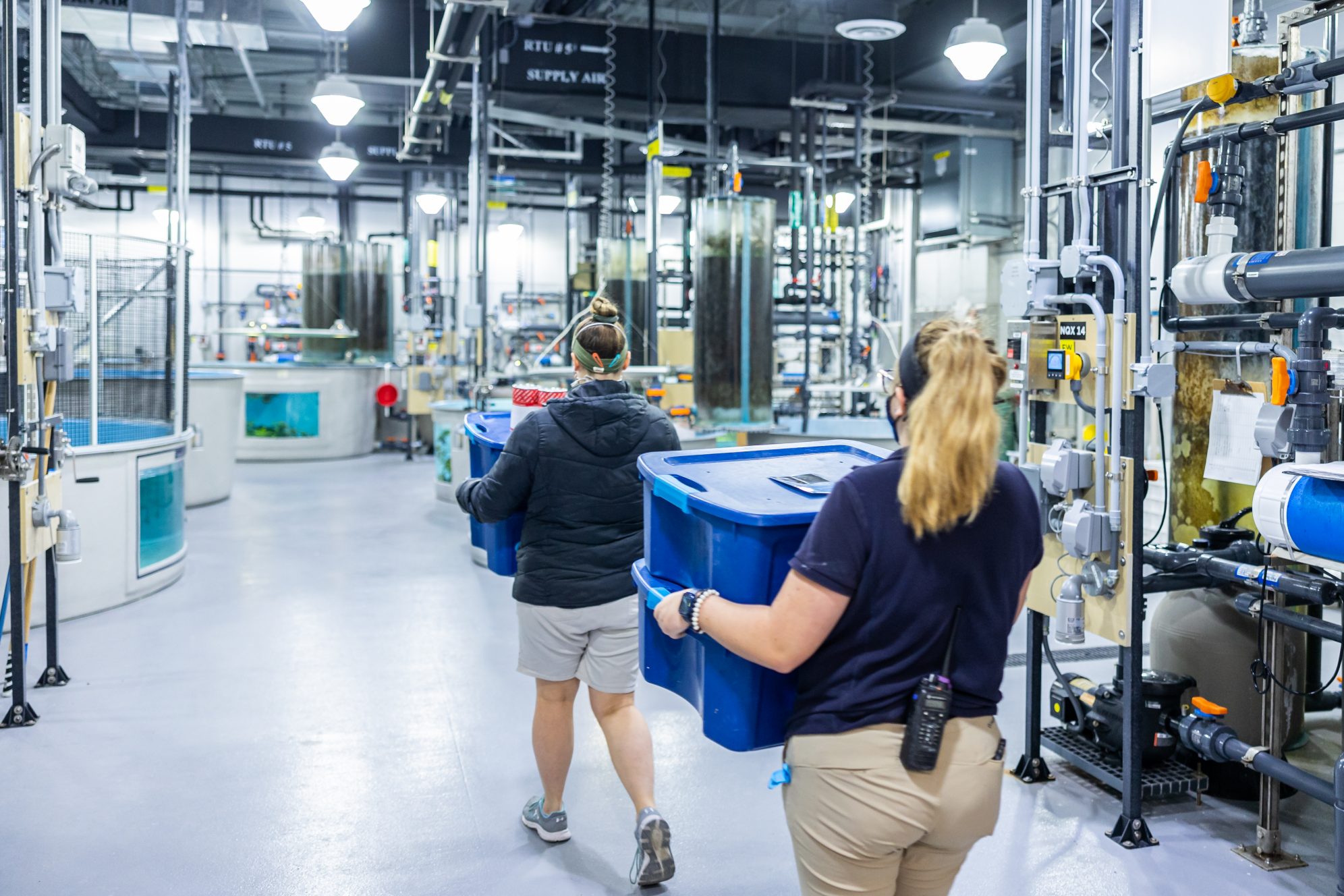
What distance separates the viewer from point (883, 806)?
5.28ft

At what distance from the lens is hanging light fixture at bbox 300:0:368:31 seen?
537 cm

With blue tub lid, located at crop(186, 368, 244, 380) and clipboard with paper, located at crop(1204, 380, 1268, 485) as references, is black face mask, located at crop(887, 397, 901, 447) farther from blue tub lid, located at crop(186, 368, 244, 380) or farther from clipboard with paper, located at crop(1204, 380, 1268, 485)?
blue tub lid, located at crop(186, 368, 244, 380)

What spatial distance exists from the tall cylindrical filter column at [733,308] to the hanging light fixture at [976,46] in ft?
4.35

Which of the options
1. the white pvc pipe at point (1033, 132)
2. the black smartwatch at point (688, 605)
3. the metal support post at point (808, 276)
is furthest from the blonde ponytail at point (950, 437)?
the metal support post at point (808, 276)

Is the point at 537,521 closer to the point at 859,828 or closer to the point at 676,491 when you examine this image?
the point at 676,491

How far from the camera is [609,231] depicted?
42.4 ft

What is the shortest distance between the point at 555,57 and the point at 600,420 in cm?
710

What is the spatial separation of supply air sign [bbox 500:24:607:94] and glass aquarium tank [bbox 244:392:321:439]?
184 inches

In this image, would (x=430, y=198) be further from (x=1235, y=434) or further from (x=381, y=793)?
(x=1235, y=434)

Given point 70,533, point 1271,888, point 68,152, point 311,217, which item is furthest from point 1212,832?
point 311,217

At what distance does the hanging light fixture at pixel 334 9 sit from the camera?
5.37 meters

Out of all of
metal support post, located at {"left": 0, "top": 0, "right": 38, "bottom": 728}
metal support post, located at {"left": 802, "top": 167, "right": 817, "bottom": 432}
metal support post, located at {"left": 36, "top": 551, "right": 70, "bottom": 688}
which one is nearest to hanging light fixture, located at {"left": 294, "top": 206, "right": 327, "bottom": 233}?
metal support post, located at {"left": 802, "top": 167, "right": 817, "bottom": 432}

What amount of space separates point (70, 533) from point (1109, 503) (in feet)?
11.7

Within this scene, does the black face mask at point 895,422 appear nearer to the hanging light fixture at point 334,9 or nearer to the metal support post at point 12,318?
the metal support post at point 12,318
